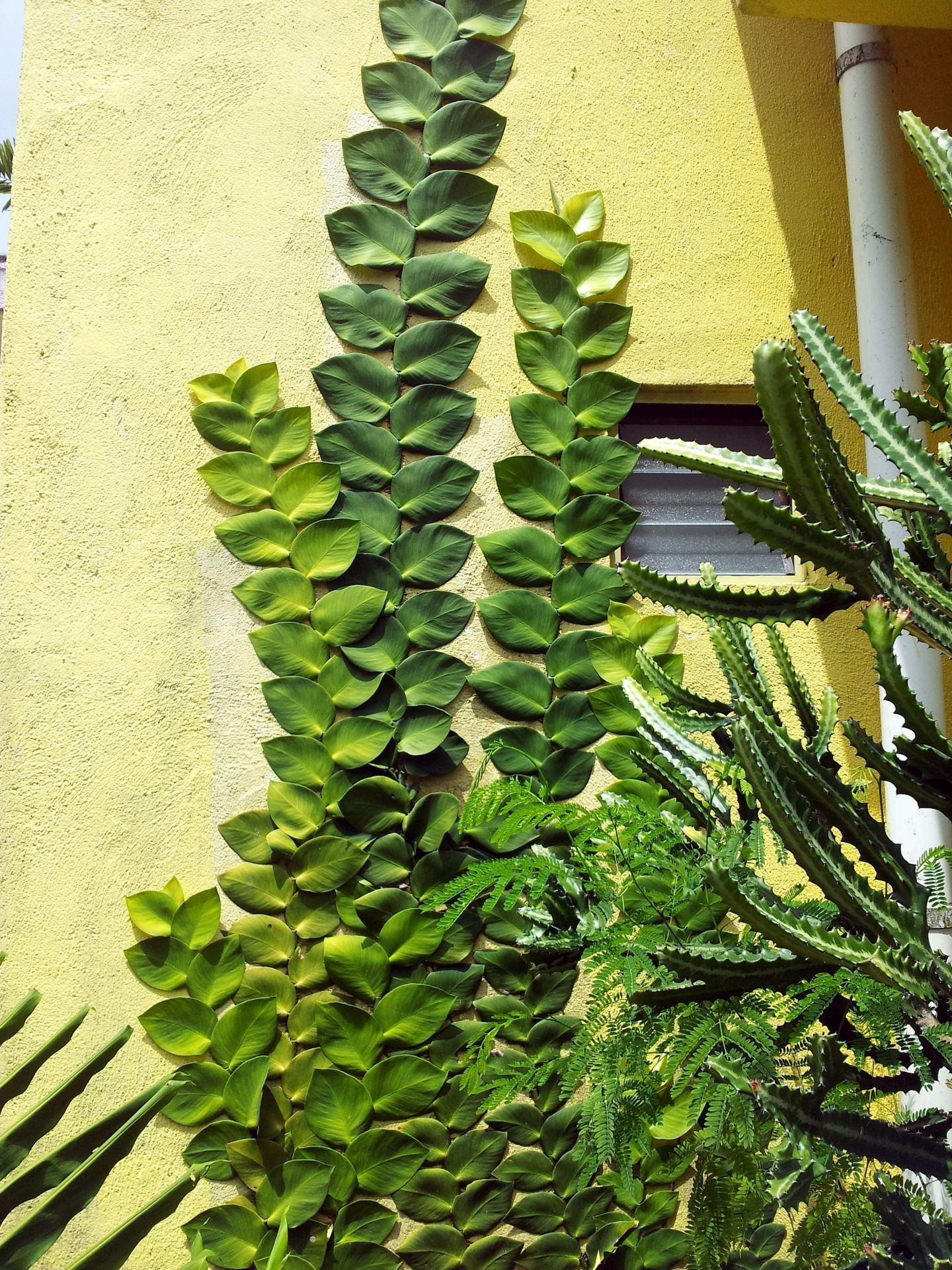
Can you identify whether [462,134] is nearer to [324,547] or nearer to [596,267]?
[596,267]

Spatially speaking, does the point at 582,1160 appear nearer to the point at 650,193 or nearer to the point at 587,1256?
the point at 587,1256

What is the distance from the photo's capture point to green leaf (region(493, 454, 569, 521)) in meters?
2.52

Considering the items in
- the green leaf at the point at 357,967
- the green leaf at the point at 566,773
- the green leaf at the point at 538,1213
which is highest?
the green leaf at the point at 566,773

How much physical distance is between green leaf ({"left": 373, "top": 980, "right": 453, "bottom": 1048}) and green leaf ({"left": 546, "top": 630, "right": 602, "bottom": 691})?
75 cm

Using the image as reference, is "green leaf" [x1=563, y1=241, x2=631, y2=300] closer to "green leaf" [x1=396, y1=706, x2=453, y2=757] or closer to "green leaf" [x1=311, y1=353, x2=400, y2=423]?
"green leaf" [x1=311, y1=353, x2=400, y2=423]

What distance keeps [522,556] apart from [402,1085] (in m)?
1.20

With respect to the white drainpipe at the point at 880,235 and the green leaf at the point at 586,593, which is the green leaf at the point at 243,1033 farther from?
the white drainpipe at the point at 880,235

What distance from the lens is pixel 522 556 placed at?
251 cm

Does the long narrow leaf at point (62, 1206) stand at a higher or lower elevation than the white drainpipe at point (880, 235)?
lower

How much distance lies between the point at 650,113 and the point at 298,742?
1.89 metres

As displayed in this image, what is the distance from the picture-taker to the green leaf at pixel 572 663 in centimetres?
247

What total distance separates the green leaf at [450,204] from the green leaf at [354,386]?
0.40 m

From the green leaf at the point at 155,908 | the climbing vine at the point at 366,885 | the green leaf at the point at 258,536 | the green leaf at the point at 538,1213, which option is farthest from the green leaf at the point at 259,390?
the green leaf at the point at 538,1213

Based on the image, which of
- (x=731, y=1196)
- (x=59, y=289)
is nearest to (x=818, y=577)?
(x=731, y=1196)
